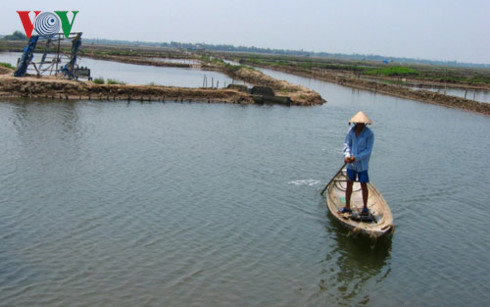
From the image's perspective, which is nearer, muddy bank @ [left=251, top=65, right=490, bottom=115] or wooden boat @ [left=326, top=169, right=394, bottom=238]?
wooden boat @ [left=326, top=169, right=394, bottom=238]

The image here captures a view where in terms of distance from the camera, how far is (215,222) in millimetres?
9891

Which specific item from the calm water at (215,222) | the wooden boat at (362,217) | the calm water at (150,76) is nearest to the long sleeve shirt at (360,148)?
the wooden boat at (362,217)

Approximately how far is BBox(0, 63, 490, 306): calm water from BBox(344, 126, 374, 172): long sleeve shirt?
1442 mm

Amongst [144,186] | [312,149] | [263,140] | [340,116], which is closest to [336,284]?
[144,186]

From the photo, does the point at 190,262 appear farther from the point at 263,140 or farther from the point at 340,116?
the point at 340,116

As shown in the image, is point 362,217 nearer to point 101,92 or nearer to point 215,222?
point 215,222

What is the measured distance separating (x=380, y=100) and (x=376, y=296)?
34.4 metres

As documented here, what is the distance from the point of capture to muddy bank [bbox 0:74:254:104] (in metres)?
24.9

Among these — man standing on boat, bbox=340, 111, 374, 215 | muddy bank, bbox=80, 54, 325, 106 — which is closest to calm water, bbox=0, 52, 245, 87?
muddy bank, bbox=80, 54, 325, 106

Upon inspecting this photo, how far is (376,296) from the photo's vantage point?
7.64 meters

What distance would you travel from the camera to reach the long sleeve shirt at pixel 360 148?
9336 mm

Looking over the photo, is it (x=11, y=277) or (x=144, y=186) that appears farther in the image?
(x=144, y=186)

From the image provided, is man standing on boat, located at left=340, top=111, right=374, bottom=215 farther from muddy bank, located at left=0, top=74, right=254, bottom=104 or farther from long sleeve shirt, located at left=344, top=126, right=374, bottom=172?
muddy bank, located at left=0, top=74, right=254, bottom=104

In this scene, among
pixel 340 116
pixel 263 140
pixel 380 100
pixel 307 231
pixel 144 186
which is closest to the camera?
pixel 307 231
